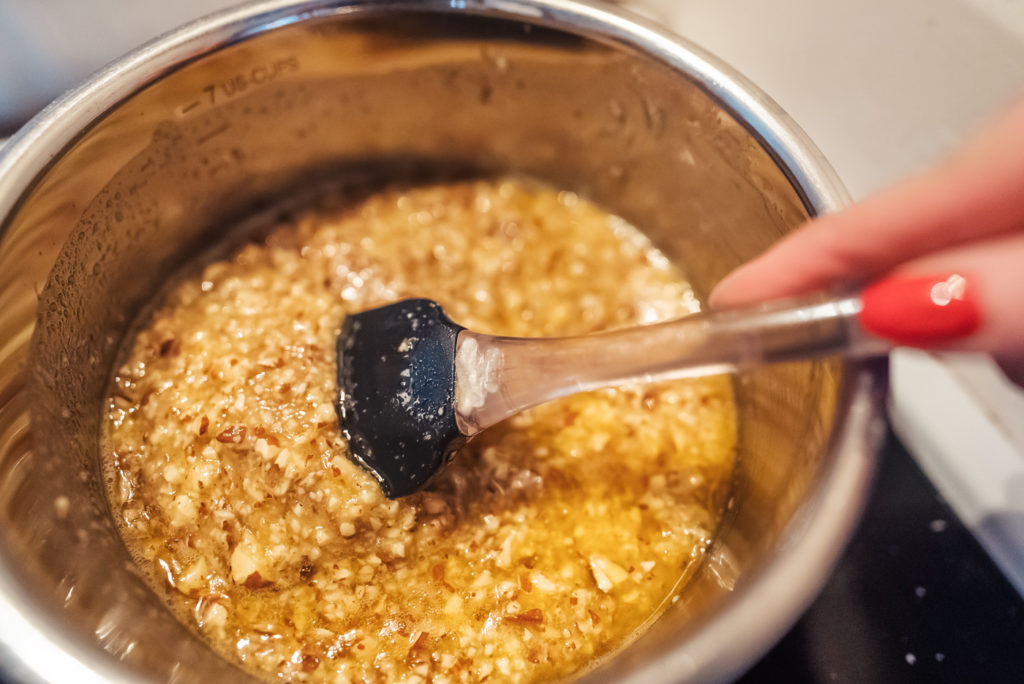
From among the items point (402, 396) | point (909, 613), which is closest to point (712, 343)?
point (402, 396)

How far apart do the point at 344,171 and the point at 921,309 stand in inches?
32.0

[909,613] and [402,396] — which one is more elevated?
[402,396]

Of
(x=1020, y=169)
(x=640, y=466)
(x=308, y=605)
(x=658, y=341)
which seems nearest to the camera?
(x=1020, y=169)

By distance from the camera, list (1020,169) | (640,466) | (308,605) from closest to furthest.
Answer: (1020,169) → (308,605) → (640,466)

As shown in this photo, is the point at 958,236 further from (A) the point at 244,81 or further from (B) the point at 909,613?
(A) the point at 244,81

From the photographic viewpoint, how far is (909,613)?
0.82m

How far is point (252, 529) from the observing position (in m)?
0.75

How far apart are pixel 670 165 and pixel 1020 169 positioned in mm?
500

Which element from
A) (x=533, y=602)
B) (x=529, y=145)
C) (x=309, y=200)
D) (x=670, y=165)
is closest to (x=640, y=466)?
(x=533, y=602)

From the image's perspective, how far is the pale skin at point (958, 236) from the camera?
44 cm

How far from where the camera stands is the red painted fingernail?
0.44 m

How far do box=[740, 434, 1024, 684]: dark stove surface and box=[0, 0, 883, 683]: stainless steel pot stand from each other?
165 mm

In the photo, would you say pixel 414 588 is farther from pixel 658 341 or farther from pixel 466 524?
pixel 658 341

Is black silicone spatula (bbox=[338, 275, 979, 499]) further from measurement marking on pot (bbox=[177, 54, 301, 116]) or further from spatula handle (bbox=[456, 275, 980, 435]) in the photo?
measurement marking on pot (bbox=[177, 54, 301, 116])
